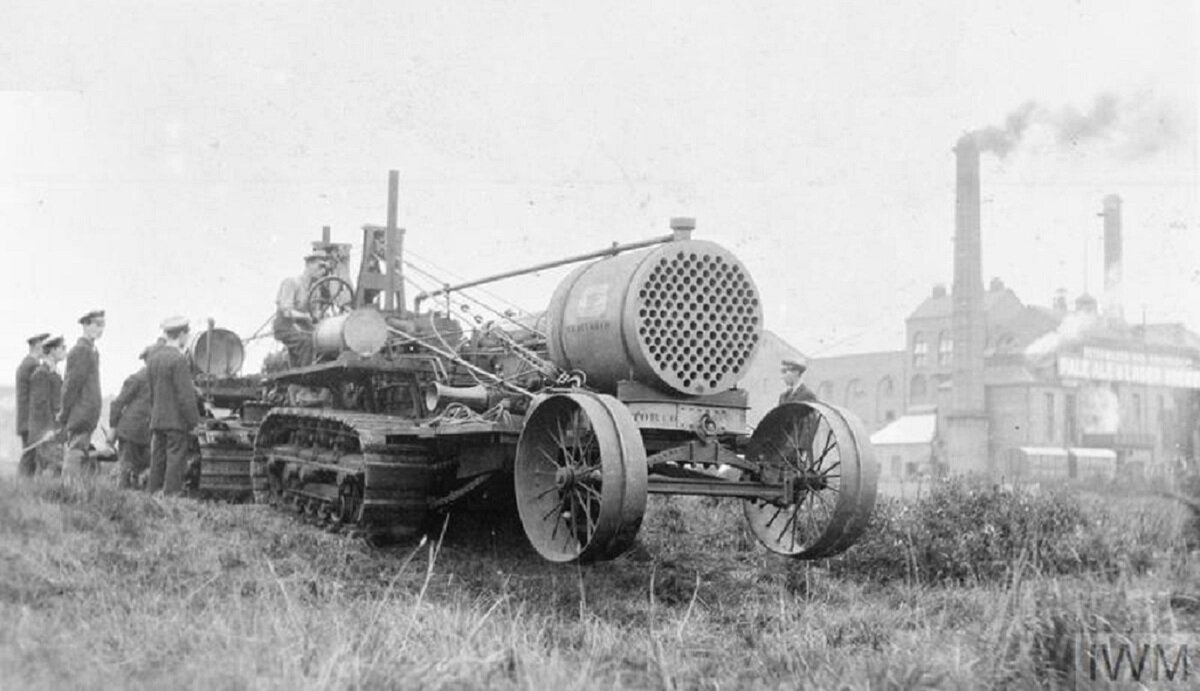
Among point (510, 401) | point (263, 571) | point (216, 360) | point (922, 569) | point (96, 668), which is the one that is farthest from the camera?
point (216, 360)

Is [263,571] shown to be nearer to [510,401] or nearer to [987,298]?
[510,401]

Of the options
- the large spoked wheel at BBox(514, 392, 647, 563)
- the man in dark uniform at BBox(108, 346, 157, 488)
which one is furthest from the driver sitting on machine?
the large spoked wheel at BBox(514, 392, 647, 563)

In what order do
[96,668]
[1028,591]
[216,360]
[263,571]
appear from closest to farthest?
[96,668], [1028,591], [263,571], [216,360]

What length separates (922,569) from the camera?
8.60m

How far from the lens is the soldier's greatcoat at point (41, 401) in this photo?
10.3m

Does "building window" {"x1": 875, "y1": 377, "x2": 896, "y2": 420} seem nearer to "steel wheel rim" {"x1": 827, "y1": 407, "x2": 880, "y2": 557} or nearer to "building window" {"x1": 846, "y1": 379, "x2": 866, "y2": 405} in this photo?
"building window" {"x1": 846, "y1": 379, "x2": 866, "y2": 405}

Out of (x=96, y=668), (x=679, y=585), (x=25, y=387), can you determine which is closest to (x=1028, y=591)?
(x=679, y=585)

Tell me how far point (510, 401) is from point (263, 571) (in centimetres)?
201

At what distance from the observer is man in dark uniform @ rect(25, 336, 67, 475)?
10188mm

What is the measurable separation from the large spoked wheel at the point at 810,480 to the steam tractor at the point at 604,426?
1 centimetres

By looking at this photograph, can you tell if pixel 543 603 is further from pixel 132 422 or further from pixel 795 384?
pixel 132 422

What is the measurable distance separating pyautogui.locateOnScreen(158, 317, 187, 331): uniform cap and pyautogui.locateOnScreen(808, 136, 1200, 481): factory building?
35.6m

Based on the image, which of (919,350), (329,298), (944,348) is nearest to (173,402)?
(329,298)

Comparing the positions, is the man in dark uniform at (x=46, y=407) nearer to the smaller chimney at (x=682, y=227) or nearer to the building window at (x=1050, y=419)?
the smaller chimney at (x=682, y=227)
